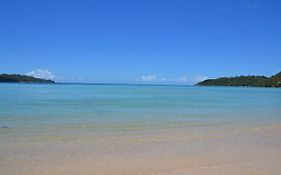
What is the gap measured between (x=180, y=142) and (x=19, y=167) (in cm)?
526

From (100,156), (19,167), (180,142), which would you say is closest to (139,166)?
(100,156)

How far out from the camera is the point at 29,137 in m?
11.7

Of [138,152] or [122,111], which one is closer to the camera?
[138,152]

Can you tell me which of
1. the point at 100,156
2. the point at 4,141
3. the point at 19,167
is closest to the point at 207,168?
the point at 100,156

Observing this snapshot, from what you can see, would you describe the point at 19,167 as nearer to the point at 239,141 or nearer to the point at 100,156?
the point at 100,156

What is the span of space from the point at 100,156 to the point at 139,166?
4.69 feet

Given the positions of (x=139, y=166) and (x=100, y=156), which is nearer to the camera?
(x=139, y=166)

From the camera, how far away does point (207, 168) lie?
7695mm

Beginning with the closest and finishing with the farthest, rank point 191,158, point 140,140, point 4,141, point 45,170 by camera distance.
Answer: point 45,170 → point 191,158 → point 4,141 → point 140,140

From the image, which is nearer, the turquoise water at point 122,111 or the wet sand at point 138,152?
the wet sand at point 138,152

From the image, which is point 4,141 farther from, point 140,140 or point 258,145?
point 258,145

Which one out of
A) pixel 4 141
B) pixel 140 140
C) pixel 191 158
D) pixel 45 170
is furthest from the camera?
pixel 140 140

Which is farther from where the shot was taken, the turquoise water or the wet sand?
the turquoise water

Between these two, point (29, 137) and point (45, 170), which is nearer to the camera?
point (45, 170)
